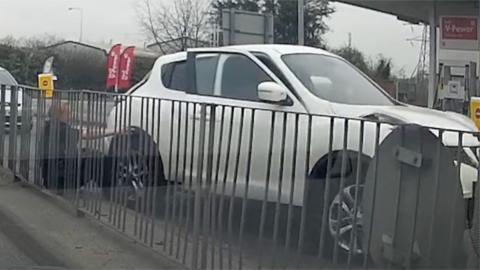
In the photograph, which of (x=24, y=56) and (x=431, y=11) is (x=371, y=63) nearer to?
(x=431, y=11)

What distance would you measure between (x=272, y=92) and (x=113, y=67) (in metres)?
12.9

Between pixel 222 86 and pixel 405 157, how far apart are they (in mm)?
3628

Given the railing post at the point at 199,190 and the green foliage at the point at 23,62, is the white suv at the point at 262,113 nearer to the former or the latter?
the railing post at the point at 199,190

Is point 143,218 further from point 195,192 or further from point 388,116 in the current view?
point 388,116

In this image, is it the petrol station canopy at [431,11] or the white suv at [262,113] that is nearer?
the white suv at [262,113]

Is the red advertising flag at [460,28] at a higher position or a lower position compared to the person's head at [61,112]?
higher

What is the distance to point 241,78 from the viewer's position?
8.04 metres

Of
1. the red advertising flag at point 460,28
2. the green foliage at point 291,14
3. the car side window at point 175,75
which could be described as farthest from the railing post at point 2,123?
the green foliage at point 291,14

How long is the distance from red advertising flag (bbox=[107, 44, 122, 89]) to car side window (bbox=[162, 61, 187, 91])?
10003mm

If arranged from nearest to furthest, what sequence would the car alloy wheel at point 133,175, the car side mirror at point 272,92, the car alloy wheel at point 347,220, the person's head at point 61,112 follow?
the car alloy wheel at point 347,220
the car alloy wheel at point 133,175
the car side mirror at point 272,92
the person's head at point 61,112

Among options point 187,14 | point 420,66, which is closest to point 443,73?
point 420,66

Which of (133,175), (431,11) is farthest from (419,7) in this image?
(133,175)

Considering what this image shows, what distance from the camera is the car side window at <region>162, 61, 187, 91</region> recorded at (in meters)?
8.73

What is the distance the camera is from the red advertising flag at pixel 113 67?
19.2 meters
